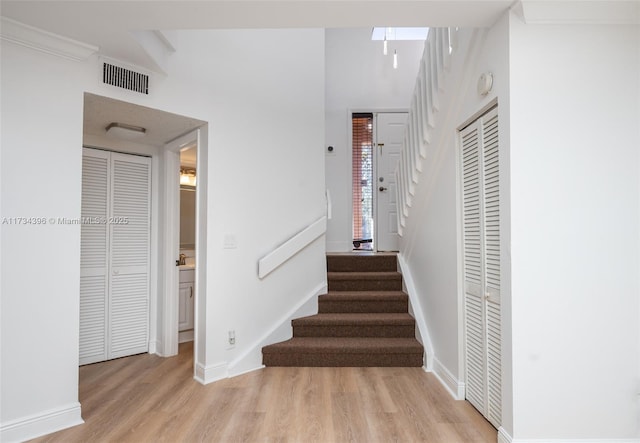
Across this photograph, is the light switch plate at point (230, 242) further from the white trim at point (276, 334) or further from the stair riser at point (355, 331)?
the stair riser at point (355, 331)

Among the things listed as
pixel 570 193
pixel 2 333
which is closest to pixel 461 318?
pixel 570 193

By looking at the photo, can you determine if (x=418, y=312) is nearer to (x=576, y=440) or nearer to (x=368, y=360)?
(x=368, y=360)

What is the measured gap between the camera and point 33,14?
195 cm

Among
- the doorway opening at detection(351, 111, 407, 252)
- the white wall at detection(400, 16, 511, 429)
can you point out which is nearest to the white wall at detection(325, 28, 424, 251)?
the doorway opening at detection(351, 111, 407, 252)

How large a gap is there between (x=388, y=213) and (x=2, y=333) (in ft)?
15.0

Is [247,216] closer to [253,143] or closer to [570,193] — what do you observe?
[253,143]

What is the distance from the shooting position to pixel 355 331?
350cm

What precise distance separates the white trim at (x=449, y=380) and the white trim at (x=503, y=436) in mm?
599

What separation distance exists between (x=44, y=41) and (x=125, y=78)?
0.46m

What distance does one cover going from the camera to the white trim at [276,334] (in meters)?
3.12

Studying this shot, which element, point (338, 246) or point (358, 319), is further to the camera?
point (338, 246)

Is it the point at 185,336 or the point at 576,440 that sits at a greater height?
the point at 576,440

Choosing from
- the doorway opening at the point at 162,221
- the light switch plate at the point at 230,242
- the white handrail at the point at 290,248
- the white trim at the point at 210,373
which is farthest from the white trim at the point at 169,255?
the white handrail at the point at 290,248

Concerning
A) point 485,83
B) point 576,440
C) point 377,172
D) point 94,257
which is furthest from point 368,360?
point 377,172
